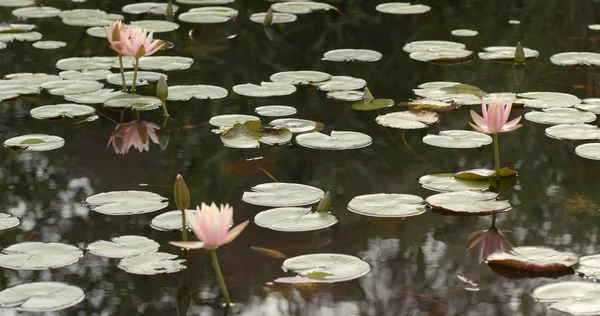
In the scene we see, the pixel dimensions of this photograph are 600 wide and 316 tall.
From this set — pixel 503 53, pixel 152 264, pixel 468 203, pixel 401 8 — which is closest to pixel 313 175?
pixel 468 203

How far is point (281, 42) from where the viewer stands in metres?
4.69

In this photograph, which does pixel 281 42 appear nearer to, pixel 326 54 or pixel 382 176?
pixel 326 54

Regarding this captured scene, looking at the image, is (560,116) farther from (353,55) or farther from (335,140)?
(353,55)

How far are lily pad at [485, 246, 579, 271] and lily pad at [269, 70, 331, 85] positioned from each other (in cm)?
174

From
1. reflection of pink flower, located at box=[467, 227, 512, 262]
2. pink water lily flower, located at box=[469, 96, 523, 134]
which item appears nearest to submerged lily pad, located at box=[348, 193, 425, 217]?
reflection of pink flower, located at box=[467, 227, 512, 262]

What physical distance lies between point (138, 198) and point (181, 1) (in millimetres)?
2993

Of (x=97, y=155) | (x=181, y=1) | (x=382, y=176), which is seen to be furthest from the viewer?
(x=181, y=1)

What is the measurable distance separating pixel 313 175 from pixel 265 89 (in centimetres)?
96

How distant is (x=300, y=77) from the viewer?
403 cm

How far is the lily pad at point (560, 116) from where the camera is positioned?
11.3 feet

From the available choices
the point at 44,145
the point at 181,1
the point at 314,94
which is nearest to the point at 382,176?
the point at 314,94

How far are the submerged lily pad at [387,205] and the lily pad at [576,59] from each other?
1803 mm

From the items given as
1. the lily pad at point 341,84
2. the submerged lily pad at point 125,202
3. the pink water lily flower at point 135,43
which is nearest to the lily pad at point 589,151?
the lily pad at point 341,84

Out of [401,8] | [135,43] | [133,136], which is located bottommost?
[133,136]
